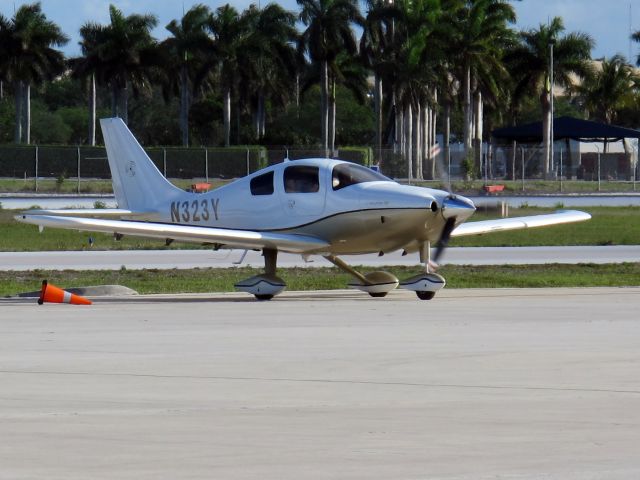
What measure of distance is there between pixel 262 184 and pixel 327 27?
266 ft

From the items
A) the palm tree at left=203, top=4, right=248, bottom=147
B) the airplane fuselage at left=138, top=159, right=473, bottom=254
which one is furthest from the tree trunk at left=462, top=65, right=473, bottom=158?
the airplane fuselage at left=138, top=159, right=473, bottom=254

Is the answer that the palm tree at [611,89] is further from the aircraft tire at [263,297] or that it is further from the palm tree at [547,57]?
the aircraft tire at [263,297]

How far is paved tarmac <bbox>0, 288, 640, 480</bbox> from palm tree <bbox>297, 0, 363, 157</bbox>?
8372cm

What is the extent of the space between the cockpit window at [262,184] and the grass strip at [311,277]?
252 cm

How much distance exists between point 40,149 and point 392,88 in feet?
90.8

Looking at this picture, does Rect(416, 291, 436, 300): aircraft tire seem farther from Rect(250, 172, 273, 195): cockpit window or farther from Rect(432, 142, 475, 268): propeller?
Rect(250, 172, 273, 195): cockpit window

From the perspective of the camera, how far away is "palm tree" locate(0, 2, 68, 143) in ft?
350

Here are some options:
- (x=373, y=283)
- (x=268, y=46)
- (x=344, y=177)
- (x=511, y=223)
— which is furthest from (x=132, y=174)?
(x=268, y=46)

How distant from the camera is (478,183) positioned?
72.4 m

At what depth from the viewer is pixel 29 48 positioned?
351 feet

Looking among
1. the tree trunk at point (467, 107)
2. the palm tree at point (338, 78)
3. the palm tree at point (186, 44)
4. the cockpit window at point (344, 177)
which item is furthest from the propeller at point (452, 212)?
the palm tree at point (186, 44)

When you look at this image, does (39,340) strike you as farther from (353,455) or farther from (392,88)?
(392,88)

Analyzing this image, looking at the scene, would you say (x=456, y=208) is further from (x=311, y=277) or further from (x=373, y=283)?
(x=311, y=277)

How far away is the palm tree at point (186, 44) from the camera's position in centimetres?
10706
